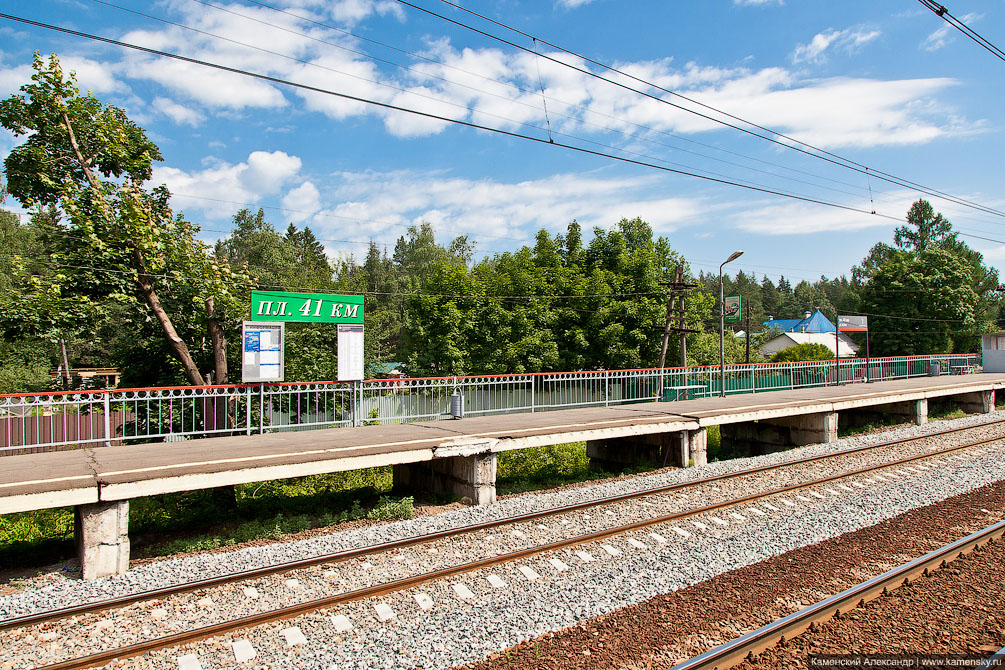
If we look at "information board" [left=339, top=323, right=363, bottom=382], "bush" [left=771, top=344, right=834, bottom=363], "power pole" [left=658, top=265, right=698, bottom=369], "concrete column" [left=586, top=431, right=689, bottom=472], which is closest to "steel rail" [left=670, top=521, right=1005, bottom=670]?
"concrete column" [left=586, top=431, right=689, bottom=472]

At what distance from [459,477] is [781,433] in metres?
10.2

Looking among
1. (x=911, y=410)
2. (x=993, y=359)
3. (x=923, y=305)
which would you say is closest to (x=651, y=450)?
(x=911, y=410)

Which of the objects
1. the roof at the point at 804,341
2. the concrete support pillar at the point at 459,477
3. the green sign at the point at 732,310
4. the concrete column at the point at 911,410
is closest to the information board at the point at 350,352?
the concrete support pillar at the point at 459,477

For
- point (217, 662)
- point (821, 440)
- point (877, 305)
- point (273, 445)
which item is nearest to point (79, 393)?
point (273, 445)

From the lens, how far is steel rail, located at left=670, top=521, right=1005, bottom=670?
4637mm

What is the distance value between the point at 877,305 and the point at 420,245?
151 feet

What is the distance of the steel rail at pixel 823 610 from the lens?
4637 mm

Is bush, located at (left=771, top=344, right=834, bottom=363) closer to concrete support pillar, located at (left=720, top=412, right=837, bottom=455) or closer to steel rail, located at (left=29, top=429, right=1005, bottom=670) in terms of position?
concrete support pillar, located at (left=720, top=412, right=837, bottom=455)

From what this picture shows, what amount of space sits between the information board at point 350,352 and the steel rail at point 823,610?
9.18 metres

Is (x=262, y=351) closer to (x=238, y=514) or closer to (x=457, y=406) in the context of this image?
(x=238, y=514)

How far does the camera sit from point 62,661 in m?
4.73

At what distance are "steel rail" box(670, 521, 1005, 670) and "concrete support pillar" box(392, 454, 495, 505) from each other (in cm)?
513

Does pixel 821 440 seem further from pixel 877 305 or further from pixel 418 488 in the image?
pixel 877 305

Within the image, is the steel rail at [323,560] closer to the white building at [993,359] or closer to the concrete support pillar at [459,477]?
the concrete support pillar at [459,477]
